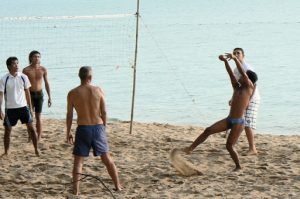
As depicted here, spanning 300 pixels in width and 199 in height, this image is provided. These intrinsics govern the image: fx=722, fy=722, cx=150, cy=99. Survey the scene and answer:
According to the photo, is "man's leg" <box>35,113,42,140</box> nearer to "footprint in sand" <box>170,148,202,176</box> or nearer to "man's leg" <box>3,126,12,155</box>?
"man's leg" <box>3,126,12,155</box>

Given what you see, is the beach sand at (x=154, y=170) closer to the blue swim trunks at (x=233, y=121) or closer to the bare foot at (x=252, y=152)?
the bare foot at (x=252, y=152)

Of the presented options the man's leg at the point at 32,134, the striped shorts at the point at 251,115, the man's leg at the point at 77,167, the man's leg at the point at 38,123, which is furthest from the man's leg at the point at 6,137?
the striped shorts at the point at 251,115

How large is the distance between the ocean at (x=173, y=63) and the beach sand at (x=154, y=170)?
6.75 feet

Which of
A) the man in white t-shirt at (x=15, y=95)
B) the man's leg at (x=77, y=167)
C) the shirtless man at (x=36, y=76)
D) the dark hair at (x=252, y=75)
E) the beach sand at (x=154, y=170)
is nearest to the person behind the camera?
the man's leg at (x=77, y=167)

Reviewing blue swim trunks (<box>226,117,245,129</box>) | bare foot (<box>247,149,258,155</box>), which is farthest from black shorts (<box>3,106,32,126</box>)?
bare foot (<box>247,149,258,155</box>)

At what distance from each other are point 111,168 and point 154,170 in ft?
4.57

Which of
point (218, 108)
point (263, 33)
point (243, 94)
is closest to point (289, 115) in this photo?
point (218, 108)

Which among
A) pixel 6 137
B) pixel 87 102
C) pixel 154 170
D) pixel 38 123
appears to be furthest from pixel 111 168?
pixel 38 123

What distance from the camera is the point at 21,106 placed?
9484mm

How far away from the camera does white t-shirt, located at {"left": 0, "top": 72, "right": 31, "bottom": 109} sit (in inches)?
370

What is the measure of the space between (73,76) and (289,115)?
1056 cm

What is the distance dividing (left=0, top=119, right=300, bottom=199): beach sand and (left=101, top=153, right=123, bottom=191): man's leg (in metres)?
0.12

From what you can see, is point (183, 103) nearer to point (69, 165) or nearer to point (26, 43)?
point (69, 165)

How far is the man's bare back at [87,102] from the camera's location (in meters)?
7.51
